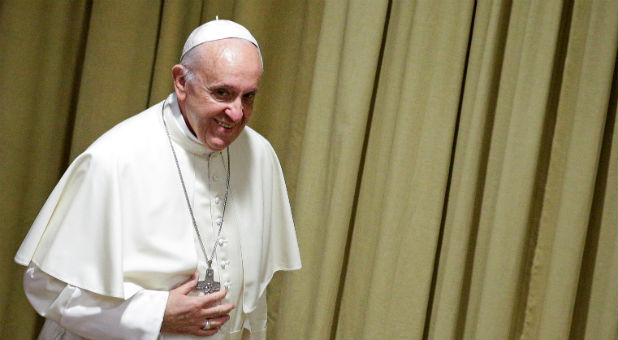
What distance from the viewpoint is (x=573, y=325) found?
3055mm

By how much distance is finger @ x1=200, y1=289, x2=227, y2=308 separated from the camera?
2068 millimetres

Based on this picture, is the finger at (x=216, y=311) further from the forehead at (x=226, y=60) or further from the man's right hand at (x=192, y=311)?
the forehead at (x=226, y=60)

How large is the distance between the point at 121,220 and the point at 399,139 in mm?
1567

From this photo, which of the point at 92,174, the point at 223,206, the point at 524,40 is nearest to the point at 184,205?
the point at 223,206

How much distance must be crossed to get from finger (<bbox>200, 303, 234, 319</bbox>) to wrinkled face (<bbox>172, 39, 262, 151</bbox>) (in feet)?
1.54

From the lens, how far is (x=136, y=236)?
2.12 m

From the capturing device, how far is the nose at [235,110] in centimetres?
209

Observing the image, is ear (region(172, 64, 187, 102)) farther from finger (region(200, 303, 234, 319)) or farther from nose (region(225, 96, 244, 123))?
finger (region(200, 303, 234, 319))

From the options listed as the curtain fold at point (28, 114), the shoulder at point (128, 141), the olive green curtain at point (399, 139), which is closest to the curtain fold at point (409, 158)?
the olive green curtain at point (399, 139)

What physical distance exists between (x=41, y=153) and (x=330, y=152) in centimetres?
156

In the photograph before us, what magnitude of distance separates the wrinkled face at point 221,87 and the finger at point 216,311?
1.54ft

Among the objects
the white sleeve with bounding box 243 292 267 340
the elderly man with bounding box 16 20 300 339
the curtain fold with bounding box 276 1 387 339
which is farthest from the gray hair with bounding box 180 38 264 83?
the curtain fold with bounding box 276 1 387 339

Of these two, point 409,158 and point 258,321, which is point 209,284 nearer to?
point 258,321

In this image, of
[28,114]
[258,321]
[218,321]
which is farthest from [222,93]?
[28,114]
